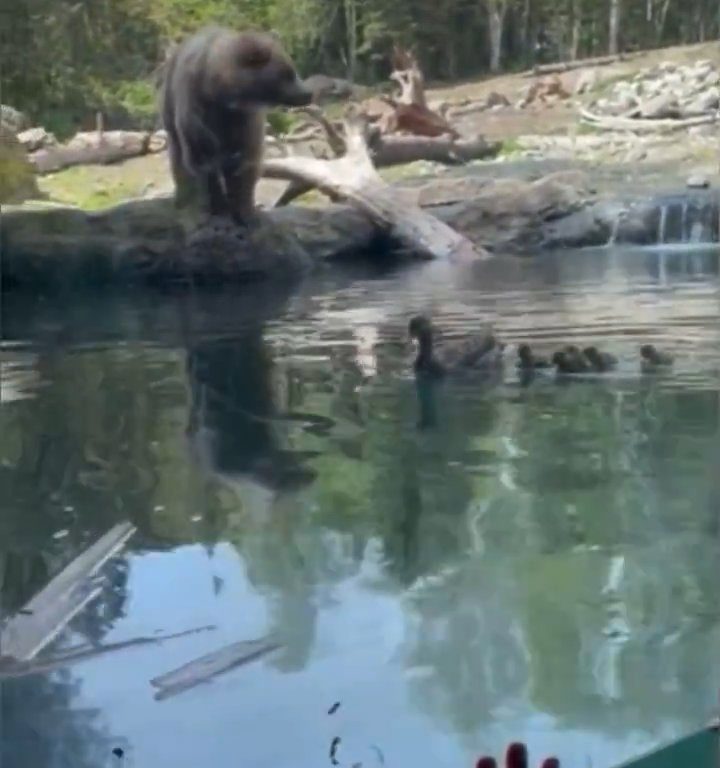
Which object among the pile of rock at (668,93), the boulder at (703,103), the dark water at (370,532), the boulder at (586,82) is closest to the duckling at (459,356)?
the dark water at (370,532)

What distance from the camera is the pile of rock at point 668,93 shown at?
128 inches

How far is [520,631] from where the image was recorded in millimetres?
1783

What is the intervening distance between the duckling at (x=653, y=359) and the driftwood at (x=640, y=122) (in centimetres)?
77

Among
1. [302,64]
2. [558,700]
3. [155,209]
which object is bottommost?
[558,700]

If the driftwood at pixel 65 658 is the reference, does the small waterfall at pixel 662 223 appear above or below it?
above

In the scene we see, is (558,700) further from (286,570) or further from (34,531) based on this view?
(34,531)

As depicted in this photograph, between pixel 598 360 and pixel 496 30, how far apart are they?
621 millimetres

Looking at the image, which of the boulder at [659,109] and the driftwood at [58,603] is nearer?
the driftwood at [58,603]

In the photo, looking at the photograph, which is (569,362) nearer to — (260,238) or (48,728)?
(260,238)

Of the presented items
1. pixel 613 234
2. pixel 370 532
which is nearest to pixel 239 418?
pixel 370 532

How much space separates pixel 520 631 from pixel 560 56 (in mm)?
1482

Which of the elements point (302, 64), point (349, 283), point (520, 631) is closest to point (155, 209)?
point (349, 283)

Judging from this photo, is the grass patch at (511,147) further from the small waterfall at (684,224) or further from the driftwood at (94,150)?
the driftwood at (94,150)

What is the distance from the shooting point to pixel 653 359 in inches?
111
